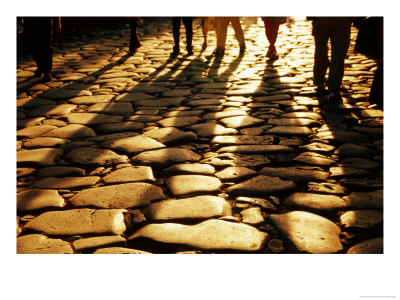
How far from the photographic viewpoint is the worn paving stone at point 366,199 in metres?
2.24

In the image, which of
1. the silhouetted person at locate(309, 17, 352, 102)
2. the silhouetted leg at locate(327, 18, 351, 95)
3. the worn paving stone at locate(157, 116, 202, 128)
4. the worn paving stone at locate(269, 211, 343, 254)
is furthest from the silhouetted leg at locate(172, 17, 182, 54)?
the worn paving stone at locate(269, 211, 343, 254)

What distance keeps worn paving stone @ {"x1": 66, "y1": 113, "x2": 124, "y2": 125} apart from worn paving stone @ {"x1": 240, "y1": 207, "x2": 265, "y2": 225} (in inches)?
80.8

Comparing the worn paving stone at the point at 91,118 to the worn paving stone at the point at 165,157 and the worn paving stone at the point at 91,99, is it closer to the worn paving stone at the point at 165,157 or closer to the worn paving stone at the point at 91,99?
the worn paving stone at the point at 91,99

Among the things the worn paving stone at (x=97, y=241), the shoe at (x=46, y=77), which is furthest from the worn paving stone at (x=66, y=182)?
the shoe at (x=46, y=77)

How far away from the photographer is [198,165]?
2.82 metres

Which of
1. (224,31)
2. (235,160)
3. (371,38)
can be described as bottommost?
(235,160)

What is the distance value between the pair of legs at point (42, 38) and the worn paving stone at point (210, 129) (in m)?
2.75

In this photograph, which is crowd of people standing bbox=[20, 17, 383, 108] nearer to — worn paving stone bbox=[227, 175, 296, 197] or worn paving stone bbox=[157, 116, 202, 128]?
worn paving stone bbox=[157, 116, 202, 128]

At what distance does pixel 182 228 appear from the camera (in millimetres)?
2045

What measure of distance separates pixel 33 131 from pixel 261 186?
7.08ft

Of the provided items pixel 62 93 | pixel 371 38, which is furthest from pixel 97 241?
pixel 371 38

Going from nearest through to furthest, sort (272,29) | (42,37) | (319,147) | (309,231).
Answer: (309,231) < (319,147) < (42,37) < (272,29)

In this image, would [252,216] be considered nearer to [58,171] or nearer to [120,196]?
[120,196]
